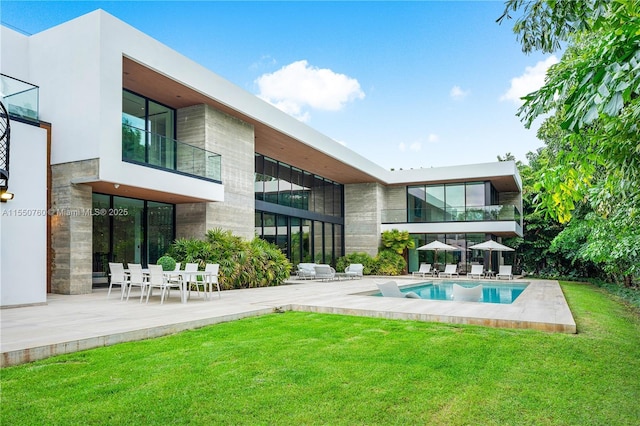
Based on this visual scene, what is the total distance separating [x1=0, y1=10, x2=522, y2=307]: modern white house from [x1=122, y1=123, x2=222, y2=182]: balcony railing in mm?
36

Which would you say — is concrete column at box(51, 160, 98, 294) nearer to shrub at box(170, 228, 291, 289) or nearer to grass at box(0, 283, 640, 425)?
shrub at box(170, 228, 291, 289)

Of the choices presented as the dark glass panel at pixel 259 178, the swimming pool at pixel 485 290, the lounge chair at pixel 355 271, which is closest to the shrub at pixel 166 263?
the swimming pool at pixel 485 290

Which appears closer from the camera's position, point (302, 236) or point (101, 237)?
point (101, 237)

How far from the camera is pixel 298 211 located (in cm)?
2197

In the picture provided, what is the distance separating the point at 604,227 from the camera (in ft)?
37.1

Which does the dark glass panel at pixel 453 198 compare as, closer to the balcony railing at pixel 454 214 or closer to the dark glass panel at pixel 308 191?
the balcony railing at pixel 454 214

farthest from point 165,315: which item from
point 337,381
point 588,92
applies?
point 588,92

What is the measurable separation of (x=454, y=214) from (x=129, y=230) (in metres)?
17.4

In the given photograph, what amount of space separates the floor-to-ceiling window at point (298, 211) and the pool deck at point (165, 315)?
896 centimetres

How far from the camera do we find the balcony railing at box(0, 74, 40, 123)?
1080 centimetres

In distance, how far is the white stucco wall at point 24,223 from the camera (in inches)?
344

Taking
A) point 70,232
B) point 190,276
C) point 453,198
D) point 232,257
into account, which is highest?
point 453,198

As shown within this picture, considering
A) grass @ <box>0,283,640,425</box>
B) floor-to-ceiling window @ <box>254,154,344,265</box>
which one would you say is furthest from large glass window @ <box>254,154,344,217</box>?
grass @ <box>0,283,640,425</box>

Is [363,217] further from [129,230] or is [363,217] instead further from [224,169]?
[129,230]
